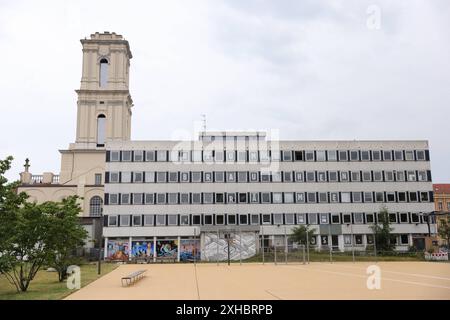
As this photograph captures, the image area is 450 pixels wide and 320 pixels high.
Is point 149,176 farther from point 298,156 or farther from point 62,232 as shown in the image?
point 62,232

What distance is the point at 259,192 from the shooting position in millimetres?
68000

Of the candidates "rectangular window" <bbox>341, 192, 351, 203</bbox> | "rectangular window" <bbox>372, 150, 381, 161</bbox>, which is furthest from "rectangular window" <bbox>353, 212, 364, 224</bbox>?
"rectangular window" <bbox>372, 150, 381, 161</bbox>

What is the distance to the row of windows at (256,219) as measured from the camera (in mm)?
→ 66375

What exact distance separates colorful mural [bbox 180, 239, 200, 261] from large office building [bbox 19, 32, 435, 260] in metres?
0.13

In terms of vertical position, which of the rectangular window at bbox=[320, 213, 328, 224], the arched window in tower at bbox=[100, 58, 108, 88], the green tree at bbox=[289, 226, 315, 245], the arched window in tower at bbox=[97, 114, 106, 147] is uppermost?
the arched window in tower at bbox=[100, 58, 108, 88]

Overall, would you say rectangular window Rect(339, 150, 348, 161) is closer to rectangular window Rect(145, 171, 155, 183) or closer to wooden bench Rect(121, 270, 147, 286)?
rectangular window Rect(145, 171, 155, 183)

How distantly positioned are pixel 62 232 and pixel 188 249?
41.0m

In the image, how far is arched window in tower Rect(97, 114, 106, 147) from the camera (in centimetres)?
7850

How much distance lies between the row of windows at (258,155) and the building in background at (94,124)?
352 inches

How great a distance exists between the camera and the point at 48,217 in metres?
25.1

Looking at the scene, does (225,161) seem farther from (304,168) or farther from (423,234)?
(423,234)
